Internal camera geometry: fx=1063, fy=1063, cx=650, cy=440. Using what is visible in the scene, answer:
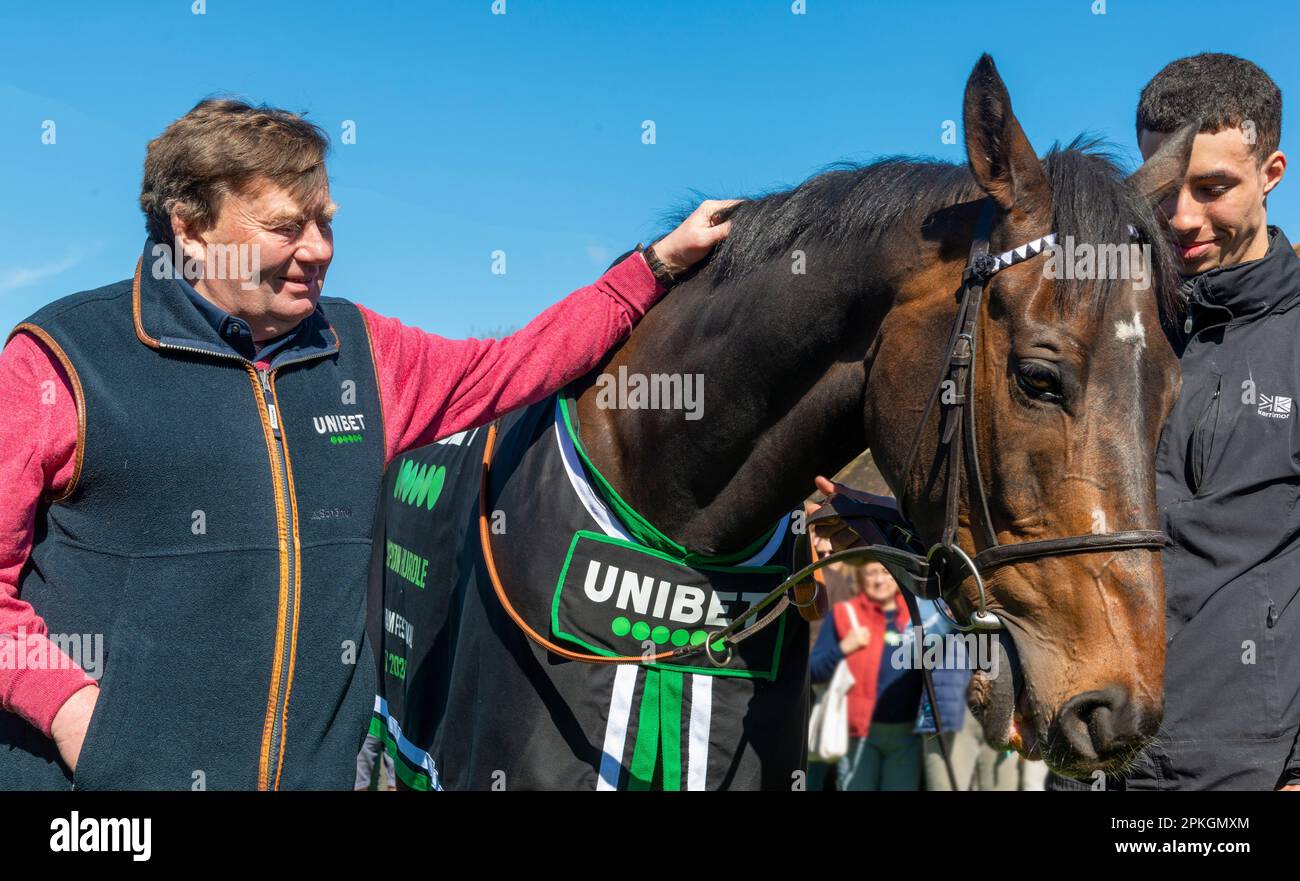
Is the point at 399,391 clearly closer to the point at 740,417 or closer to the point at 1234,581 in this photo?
the point at 740,417

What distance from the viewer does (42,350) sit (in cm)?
236

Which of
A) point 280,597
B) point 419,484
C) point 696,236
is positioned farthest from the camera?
point 419,484

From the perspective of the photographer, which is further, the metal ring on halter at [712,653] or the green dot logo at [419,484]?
the green dot logo at [419,484]

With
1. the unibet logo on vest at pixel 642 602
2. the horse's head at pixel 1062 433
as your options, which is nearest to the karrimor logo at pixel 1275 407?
the horse's head at pixel 1062 433

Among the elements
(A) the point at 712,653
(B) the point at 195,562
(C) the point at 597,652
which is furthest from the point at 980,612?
(B) the point at 195,562

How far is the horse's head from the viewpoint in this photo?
7.62 ft

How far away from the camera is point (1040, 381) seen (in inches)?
96.2

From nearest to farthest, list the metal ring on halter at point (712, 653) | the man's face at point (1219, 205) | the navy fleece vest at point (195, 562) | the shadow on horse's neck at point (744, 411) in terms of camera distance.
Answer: the navy fleece vest at point (195, 562) < the shadow on horse's neck at point (744, 411) < the metal ring on halter at point (712, 653) < the man's face at point (1219, 205)

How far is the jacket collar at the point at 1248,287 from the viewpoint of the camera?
3.06 metres

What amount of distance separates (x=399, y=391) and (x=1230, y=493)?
→ 232cm

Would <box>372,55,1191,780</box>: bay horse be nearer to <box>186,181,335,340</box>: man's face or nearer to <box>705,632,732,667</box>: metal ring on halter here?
<box>705,632,732,667</box>: metal ring on halter

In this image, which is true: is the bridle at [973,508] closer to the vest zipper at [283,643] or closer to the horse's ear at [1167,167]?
the horse's ear at [1167,167]
